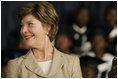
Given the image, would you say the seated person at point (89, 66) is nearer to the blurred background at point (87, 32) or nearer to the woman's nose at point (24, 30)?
the blurred background at point (87, 32)

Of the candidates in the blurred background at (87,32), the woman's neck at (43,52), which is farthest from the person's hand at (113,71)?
the woman's neck at (43,52)

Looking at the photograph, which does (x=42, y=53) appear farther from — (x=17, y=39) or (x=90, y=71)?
(x=90, y=71)

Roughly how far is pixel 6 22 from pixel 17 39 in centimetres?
16

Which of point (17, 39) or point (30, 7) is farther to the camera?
point (17, 39)

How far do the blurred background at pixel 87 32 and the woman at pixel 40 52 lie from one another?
0.30 ft

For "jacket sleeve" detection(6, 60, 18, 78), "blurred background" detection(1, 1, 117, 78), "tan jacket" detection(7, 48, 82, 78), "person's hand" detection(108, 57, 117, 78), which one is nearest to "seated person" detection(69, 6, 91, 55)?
"blurred background" detection(1, 1, 117, 78)

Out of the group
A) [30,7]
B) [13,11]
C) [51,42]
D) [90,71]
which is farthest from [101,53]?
[13,11]

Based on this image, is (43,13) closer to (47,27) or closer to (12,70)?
(47,27)

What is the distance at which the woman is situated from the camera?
51.3 inches

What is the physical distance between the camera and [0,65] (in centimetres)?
143

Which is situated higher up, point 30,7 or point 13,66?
point 30,7

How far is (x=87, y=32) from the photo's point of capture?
146cm

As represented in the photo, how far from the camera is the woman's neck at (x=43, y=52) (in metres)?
1.34

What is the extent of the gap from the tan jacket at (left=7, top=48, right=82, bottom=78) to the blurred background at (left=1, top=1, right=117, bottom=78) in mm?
78
